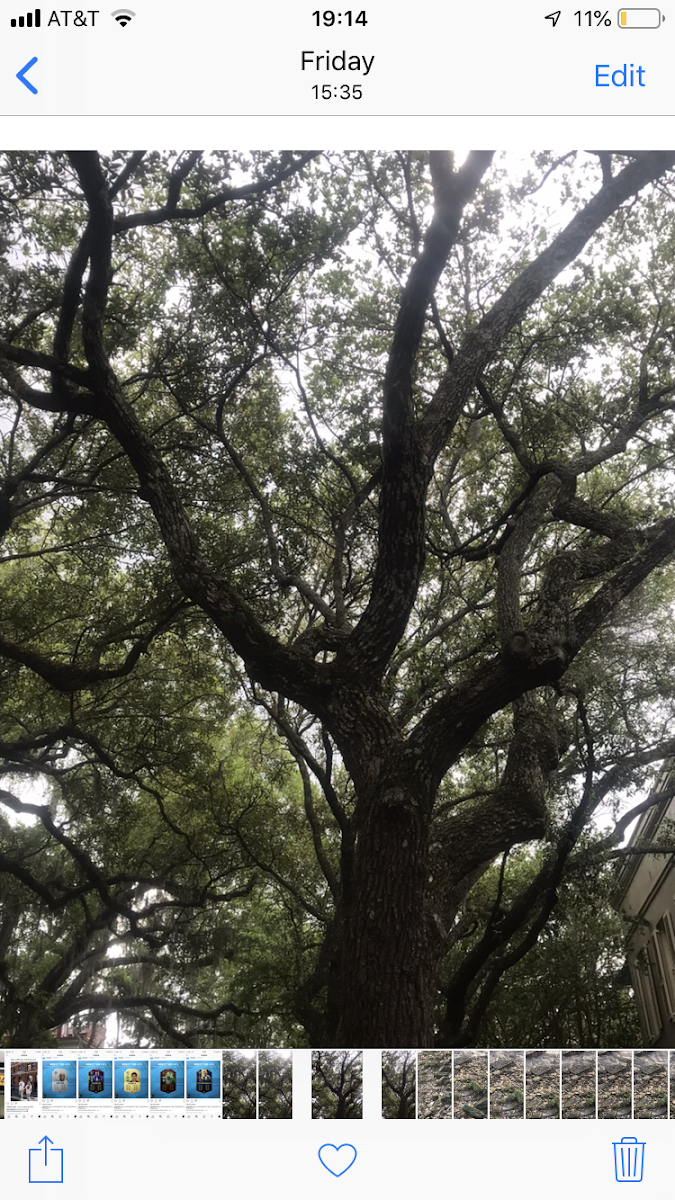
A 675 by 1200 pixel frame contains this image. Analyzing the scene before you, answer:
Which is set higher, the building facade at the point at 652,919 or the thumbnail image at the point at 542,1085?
the building facade at the point at 652,919

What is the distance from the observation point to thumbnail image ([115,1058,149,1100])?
6.94ft

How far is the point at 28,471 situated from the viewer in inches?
237

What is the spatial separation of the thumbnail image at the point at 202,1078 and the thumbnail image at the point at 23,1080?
41 centimetres

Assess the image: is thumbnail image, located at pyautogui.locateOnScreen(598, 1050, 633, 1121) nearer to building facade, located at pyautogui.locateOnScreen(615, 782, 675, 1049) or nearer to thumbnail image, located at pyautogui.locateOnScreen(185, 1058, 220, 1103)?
thumbnail image, located at pyautogui.locateOnScreen(185, 1058, 220, 1103)

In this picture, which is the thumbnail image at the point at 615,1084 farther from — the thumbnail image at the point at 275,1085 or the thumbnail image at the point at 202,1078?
the thumbnail image at the point at 202,1078

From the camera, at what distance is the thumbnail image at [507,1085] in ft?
6.88
